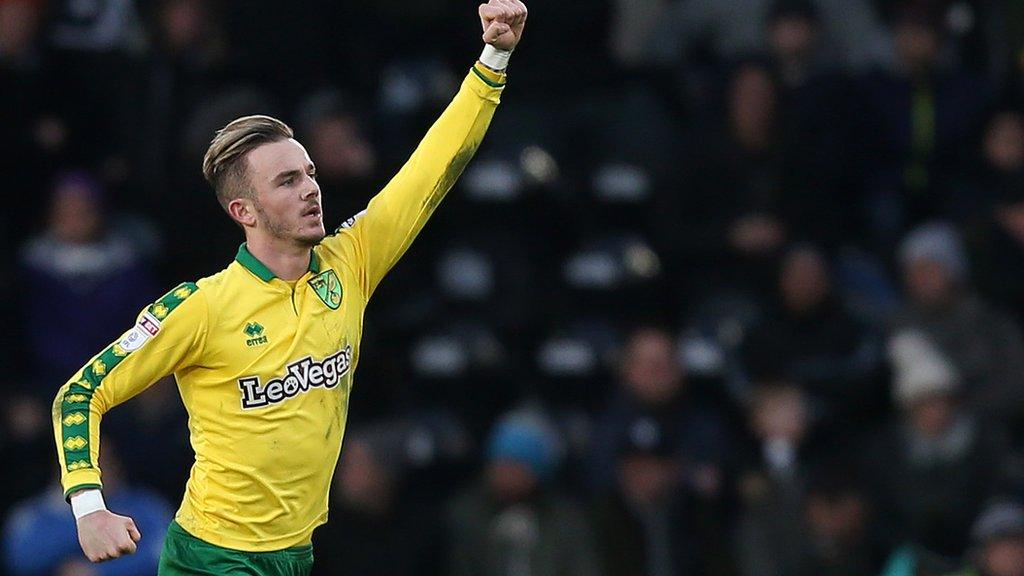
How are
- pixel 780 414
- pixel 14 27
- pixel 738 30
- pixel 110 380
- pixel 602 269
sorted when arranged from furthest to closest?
pixel 738 30 → pixel 602 269 → pixel 14 27 → pixel 780 414 → pixel 110 380

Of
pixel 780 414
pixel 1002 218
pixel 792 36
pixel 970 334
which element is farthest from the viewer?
pixel 792 36

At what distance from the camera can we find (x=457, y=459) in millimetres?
10719

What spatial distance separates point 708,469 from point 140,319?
5.08 m

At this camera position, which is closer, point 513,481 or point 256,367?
point 256,367

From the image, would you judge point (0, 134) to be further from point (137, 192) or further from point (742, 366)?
point (742, 366)

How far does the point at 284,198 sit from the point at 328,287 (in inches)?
12.8

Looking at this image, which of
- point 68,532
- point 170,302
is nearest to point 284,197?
point 170,302

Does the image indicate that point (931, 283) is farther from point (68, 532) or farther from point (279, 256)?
point (279, 256)

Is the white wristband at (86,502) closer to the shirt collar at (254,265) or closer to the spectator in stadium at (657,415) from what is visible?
the shirt collar at (254,265)

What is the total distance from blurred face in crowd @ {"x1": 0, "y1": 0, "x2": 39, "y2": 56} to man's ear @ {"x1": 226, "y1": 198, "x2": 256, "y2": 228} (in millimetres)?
5332

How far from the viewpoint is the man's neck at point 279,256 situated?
5.89 meters

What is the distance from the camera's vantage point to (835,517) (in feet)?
32.7

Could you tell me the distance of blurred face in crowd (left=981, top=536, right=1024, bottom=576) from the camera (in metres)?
9.39

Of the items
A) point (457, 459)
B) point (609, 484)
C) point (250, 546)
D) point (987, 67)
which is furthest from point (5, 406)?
point (987, 67)
